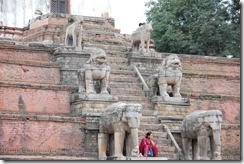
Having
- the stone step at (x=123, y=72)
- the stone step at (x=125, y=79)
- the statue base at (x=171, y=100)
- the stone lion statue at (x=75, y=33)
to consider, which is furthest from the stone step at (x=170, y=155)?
the stone lion statue at (x=75, y=33)

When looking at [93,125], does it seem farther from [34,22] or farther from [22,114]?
[34,22]

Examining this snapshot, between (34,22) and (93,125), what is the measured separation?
10889mm

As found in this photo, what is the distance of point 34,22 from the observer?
45.4 metres

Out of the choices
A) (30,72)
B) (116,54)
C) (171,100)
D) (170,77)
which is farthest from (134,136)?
(116,54)

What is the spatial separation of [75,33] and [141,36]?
8.96ft

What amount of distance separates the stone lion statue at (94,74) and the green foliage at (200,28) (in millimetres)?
12981

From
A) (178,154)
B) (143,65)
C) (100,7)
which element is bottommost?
(178,154)

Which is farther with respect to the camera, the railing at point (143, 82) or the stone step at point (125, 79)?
the stone step at point (125, 79)

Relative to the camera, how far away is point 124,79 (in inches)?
1564

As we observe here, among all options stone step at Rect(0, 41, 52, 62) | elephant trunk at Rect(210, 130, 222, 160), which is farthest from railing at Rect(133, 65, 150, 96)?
elephant trunk at Rect(210, 130, 222, 160)

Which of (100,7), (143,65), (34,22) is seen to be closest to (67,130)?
(143,65)

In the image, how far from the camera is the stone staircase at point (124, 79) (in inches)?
1422

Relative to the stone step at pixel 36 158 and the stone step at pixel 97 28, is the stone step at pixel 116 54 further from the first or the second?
the stone step at pixel 36 158

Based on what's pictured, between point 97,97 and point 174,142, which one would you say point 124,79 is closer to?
point 97,97
